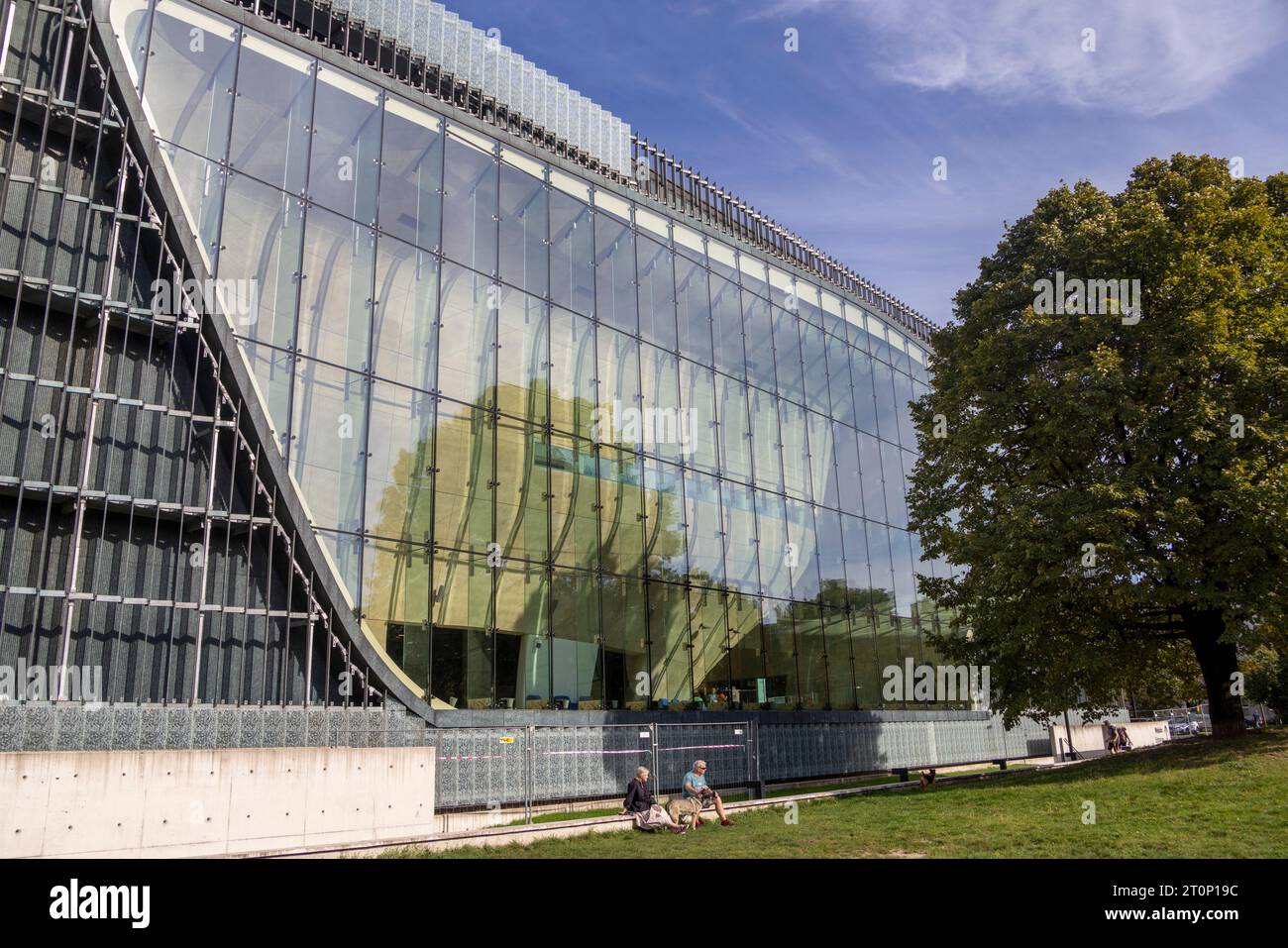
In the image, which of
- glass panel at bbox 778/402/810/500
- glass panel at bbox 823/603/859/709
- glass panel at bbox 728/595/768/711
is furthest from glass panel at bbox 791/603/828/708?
glass panel at bbox 778/402/810/500

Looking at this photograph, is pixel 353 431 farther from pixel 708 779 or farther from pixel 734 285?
pixel 734 285

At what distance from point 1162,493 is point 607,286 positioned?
644 inches

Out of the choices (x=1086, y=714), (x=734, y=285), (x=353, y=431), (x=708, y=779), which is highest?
(x=734, y=285)

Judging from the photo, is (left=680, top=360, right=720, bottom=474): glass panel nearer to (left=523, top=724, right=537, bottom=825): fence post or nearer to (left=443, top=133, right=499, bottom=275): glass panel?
(left=443, top=133, right=499, bottom=275): glass panel

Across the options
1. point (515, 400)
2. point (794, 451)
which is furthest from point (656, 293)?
point (794, 451)

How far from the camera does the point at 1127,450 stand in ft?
66.7

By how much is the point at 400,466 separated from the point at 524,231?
28.3ft

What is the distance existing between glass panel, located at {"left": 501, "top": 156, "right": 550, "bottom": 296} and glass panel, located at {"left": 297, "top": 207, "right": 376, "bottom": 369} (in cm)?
452

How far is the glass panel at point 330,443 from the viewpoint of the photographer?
19.5 meters

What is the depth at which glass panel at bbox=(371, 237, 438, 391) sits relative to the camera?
72.0ft
